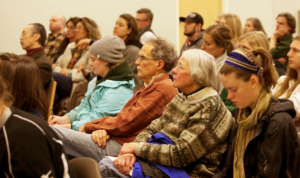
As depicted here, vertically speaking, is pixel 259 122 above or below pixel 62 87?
above

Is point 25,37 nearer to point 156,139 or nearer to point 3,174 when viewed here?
point 156,139

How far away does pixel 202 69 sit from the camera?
2266mm

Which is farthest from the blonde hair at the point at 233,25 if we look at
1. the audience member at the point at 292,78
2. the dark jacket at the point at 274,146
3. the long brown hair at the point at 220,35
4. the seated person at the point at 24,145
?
the seated person at the point at 24,145

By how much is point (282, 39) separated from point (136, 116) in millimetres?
3034

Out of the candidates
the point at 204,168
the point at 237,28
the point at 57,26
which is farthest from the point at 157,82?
the point at 57,26

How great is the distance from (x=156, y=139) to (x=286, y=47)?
307 centimetres

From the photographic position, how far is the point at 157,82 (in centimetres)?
263

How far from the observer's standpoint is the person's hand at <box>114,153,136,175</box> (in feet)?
7.29

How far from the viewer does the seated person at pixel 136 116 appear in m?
2.56

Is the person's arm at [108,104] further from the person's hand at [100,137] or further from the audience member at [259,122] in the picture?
the audience member at [259,122]

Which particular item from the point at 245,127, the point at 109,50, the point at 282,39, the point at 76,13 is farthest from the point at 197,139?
the point at 76,13

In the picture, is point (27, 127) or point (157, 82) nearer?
point (27, 127)

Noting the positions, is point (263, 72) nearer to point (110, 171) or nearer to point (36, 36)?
point (110, 171)

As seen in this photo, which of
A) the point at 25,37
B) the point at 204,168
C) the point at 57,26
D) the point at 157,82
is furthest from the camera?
the point at 57,26
